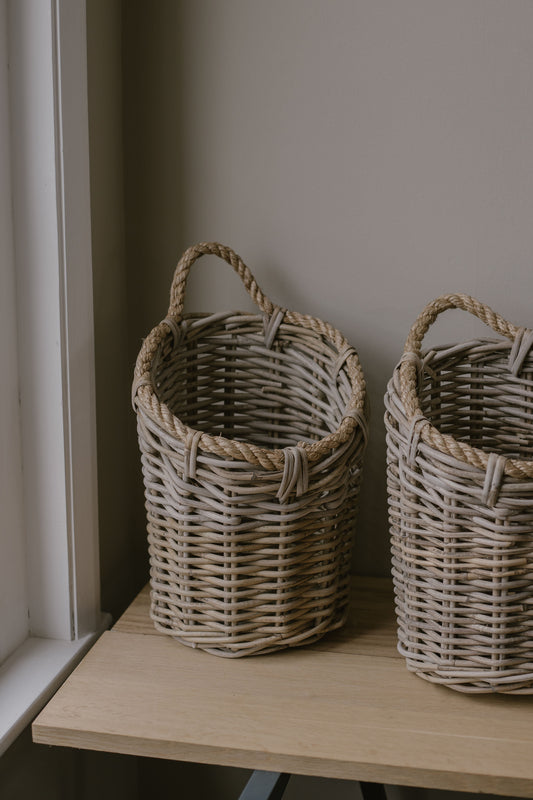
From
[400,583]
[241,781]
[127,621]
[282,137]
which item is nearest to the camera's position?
[400,583]

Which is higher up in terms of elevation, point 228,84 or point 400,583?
point 228,84

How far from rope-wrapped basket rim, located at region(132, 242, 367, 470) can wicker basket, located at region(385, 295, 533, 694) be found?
0.20ft

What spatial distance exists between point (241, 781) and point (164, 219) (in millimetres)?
915

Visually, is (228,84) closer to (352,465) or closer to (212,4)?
(212,4)

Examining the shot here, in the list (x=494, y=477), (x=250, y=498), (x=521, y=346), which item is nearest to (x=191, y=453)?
(x=250, y=498)

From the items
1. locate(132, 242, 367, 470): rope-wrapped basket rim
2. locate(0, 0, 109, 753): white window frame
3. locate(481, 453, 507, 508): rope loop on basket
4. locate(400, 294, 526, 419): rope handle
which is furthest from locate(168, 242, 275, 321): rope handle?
locate(481, 453, 507, 508): rope loop on basket

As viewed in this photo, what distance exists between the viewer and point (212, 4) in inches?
43.8

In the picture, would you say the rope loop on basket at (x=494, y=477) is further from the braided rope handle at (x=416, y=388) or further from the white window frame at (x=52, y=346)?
the white window frame at (x=52, y=346)

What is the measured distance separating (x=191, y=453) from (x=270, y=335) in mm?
300

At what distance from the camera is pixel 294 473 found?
0.84m

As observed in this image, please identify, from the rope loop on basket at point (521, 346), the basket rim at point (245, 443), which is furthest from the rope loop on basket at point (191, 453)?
the rope loop on basket at point (521, 346)

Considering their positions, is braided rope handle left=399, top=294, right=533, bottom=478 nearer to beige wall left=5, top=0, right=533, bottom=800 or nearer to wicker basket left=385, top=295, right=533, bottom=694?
wicker basket left=385, top=295, right=533, bottom=694

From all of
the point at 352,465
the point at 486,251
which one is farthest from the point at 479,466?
the point at 486,251

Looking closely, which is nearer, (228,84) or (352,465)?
(352,465)
